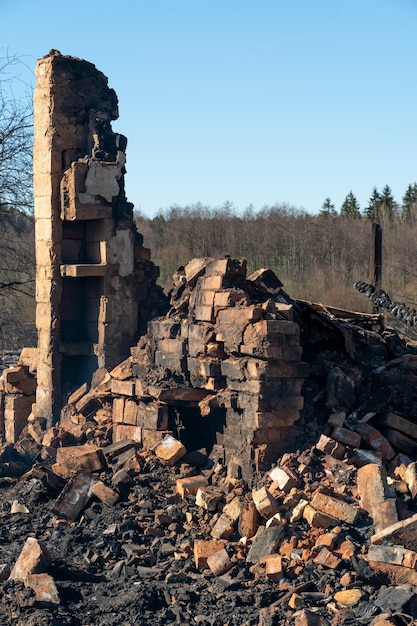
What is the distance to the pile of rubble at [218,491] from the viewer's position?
20.4ft

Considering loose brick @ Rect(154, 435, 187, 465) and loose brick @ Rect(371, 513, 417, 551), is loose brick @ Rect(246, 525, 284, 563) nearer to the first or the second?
loose brick @ Rect(371, 513, 417, 551)

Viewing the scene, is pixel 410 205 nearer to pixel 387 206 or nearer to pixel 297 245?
pixel 387 206

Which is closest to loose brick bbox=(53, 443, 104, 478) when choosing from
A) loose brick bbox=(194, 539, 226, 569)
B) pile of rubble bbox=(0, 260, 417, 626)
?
pile of rubble bbox=(0, 260, 417, 626)

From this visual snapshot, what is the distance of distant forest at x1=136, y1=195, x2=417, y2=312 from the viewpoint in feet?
94.9

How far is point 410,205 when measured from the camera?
41656 mm

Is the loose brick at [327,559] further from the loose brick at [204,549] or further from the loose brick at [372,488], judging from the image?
the loose brick at [204,549]

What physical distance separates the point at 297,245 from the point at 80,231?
2173cm

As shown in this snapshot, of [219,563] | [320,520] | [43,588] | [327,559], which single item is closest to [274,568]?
[327,559]

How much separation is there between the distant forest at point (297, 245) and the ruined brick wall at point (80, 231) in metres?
15.8

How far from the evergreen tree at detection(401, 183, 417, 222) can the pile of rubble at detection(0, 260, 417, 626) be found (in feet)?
97.3

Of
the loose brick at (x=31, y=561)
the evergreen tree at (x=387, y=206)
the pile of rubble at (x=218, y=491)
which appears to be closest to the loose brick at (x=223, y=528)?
the pile of rubble at (x=218, y=491)

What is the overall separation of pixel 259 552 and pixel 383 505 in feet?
3.81

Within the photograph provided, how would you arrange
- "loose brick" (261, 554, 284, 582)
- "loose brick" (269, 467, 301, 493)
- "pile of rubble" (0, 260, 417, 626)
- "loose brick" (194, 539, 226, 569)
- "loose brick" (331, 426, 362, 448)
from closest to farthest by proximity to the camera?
"pile of rubble" (0, 260, 417, 626), "loose brick" (261, 554, 284, 582), "loose brick" (194, 539, 226, 569), "loose brick" (269, 467, 301, 493), "loose brick" (331, 426, 362, 448)

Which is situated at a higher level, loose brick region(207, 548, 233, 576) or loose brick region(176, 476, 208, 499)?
loose brick region(176, 476, 208, 499)
